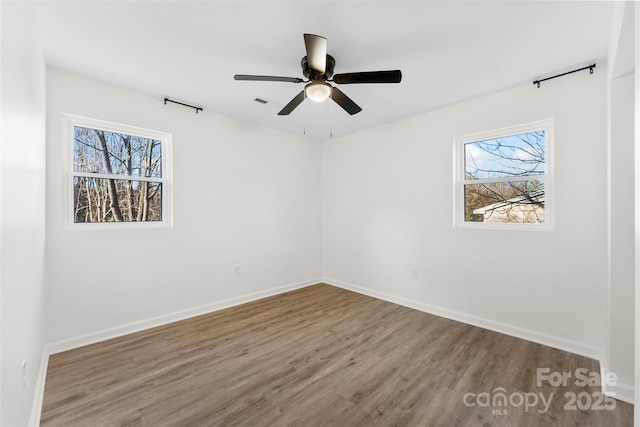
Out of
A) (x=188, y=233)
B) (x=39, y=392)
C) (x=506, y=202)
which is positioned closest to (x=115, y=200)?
(x=188, y=233)

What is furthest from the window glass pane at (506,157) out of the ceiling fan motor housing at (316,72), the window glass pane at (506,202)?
the ceiling fan motor housing at (316,72)

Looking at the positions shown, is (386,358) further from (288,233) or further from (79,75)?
(79,75)

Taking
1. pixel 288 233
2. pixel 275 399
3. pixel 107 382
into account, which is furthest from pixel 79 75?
pixel 275 399

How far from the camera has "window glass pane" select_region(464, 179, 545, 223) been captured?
110 inches

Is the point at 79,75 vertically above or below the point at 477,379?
above

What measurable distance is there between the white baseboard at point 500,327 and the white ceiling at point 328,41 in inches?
99.7

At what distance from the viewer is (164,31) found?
1.97 m

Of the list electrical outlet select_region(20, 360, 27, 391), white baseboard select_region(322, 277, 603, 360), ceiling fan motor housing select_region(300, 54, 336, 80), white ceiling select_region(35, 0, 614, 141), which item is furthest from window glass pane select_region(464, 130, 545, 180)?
electrical outlet select_region(20, 360, 27, 391)

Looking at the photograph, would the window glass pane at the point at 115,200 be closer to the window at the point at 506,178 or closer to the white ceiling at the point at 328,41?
the white ceiling at the point at 328,41

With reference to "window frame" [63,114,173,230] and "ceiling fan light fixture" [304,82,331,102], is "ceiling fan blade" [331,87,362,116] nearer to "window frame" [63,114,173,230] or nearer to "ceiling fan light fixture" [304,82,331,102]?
"ceiling fan light fixture" [304,82,331,102]

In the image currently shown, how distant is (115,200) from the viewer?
115 inches

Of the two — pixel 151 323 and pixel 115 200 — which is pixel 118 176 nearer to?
pixel 115 200

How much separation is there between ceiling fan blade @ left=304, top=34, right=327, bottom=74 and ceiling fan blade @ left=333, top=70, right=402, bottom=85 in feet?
0.66

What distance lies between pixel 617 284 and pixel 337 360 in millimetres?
2188
